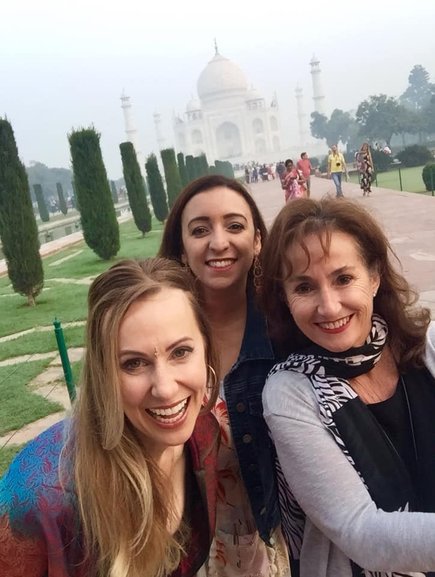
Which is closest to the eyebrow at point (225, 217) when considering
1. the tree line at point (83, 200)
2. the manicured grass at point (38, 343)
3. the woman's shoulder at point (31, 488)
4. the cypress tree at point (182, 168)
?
the woman's shoulder at point (31, 488)

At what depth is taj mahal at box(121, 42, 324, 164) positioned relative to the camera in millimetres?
67375

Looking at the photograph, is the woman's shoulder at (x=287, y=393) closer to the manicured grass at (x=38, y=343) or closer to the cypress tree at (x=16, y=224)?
the manicured grass at (x=38, y=343)

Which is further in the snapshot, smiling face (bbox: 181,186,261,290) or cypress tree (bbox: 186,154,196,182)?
cypress tree (bbox: 186,154,196,182)

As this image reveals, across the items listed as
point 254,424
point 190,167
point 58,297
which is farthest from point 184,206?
point 190,167

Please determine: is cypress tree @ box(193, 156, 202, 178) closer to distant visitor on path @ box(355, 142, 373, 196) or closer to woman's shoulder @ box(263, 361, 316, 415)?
distant visitor on path @ box(355, 142, 373, 196)

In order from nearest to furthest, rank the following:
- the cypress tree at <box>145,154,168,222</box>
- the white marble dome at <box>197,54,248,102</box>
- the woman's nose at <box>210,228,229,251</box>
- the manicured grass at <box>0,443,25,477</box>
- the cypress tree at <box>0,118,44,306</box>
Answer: the woman's nose at <box>210,228,229,251</box> < the manicured grass at <box>0,443,25,477</box> < the cypress tree at <box>0,118,44,306</box> < the cypress tree at <box>145,154,168,222</box> < the white marble dome at <box>197,54,248,102</box>

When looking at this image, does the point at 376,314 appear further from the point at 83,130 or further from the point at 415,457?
the point at 83,130

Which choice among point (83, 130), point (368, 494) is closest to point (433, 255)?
point (368, 494)

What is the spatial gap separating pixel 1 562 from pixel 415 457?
0.82 metres

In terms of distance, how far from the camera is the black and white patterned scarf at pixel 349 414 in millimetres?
1086

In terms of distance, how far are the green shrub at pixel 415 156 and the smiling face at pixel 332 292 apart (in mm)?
25073

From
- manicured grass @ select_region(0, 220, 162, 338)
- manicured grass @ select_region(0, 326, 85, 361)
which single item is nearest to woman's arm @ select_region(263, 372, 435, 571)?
manicured grass @ select_region(0, 220, 162, 338)

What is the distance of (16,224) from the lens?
8383mm

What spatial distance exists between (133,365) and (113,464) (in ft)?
0.68
